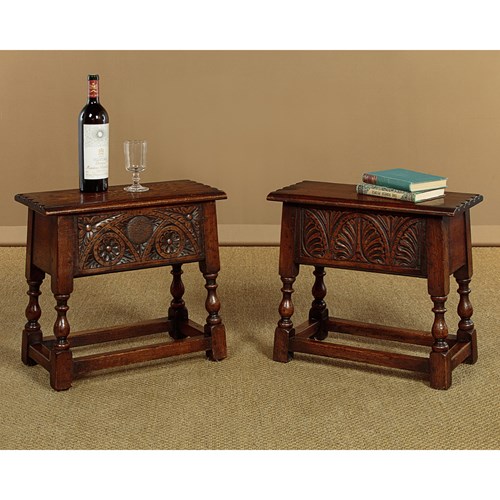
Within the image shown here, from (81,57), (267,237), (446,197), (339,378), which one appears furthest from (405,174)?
(81,57)

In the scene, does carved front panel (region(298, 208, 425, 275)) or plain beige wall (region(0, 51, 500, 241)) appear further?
plain beige wall (region(0, 51, 500, 241))

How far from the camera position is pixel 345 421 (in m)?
3.24

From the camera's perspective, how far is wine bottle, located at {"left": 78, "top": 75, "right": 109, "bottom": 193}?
11.6ft

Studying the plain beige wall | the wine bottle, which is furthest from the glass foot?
the plain beige wall

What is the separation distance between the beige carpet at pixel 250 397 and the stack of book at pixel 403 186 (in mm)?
699

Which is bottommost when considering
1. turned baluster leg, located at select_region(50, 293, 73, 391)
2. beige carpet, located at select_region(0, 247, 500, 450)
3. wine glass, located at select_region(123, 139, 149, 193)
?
beige carpet, located at select_region(0, 247, 500, 450)

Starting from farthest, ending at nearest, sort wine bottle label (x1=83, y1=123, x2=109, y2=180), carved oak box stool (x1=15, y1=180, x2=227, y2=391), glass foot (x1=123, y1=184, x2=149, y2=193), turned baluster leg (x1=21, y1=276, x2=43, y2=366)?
turned baluster leg (x1=21, y1=276, x2=43, y2=366) < glass foot (x1=123, y1=184, x2=149, y2=193) < wine bottle label (x1=83, y1=123, x2=109, y2=180) < carved oak box stool (x1=15, y1=180, x2=227, y2=391)

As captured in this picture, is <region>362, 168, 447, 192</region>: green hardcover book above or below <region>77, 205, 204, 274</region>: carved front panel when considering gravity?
above

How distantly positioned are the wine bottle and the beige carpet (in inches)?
30.1

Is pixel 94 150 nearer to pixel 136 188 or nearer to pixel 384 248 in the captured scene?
pixel 136 188

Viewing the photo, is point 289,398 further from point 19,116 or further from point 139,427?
point 19,116

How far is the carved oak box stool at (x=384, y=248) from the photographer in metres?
3.46

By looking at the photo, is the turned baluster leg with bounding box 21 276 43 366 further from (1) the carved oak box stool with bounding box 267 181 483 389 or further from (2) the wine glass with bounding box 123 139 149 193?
(1) the carved oak box stool with bounding box 267 181 483 389

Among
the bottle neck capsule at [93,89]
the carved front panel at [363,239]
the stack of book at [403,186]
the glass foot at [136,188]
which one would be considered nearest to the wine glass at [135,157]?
the glass foot at [136,188]
